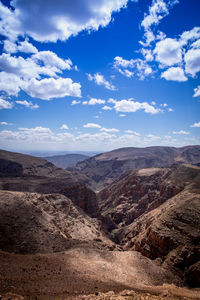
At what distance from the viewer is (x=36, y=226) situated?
27484 mm

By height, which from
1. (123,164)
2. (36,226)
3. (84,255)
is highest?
(123,164)

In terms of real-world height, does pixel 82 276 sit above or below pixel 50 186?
above

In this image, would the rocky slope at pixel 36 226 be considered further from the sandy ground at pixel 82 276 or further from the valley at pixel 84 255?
the sandy ground at pixel 82 276

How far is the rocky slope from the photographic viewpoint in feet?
75.5

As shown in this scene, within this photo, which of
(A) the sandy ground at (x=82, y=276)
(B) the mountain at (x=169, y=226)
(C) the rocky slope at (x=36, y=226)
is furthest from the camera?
(B) the mountain at (x=169, y=226)

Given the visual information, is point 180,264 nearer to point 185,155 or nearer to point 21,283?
point 21,283

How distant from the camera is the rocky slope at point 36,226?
906 inches

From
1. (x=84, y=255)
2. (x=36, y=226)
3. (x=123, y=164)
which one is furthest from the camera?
(x=123, y=164)

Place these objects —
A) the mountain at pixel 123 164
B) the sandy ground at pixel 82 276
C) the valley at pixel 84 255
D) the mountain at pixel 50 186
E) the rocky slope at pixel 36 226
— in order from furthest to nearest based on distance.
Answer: the mountain at pixel 123 164, the mountain at pixel 50 186, the rocky slope at pixel 36 226, the valley at pixel 84 255, the sandy ground at pixel 82 276

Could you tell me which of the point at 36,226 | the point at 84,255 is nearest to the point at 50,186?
the point at 36,226

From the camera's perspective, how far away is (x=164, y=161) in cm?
17888

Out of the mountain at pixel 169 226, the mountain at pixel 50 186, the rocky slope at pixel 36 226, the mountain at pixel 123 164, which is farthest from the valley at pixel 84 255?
the mountain at pixel 123 164

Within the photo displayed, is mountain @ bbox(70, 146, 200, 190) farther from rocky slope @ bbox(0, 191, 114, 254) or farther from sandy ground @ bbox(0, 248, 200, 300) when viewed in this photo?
sandy ground @ bbox(0, 248, 200, 300)

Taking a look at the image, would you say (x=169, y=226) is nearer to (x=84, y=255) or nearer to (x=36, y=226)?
(x=84, y=255)
